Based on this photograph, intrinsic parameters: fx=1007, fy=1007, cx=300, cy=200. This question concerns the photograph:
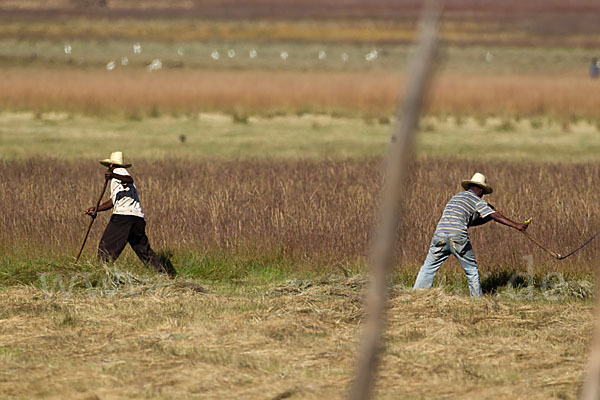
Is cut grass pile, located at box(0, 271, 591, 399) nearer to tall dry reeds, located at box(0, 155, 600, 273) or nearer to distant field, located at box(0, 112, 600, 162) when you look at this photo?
tall dry reeds, located at box(0, 155, 600, 273)

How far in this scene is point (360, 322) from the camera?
884cm

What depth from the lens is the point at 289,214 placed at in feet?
42.3

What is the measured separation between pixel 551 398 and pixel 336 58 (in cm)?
5853

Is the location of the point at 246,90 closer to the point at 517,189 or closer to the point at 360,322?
the point at 517,189

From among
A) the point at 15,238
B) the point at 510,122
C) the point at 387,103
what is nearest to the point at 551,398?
the point at 15,238

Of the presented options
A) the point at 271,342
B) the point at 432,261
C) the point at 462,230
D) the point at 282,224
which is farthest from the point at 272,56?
the point at 271,342

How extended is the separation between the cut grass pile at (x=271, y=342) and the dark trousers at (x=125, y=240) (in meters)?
0.34

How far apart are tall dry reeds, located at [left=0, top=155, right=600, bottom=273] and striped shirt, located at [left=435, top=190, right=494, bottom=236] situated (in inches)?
46.0

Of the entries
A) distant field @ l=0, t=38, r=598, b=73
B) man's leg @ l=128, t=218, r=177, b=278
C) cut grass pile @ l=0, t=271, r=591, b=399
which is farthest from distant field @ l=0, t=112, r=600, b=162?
distant field @ l=0, t=38, r=598, b=73

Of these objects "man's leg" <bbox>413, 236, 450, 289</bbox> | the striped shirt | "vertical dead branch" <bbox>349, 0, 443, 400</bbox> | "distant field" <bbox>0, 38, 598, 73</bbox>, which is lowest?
"man's leg" <bbox>413, 236, 450, 289</bbox>

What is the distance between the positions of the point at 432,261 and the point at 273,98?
2589 centimetres

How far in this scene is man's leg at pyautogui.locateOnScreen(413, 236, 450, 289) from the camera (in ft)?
32.3

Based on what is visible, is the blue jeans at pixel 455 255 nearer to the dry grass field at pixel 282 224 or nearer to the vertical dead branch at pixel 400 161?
the dry grass field at pixel 282 224

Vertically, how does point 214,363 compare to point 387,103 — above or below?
below
